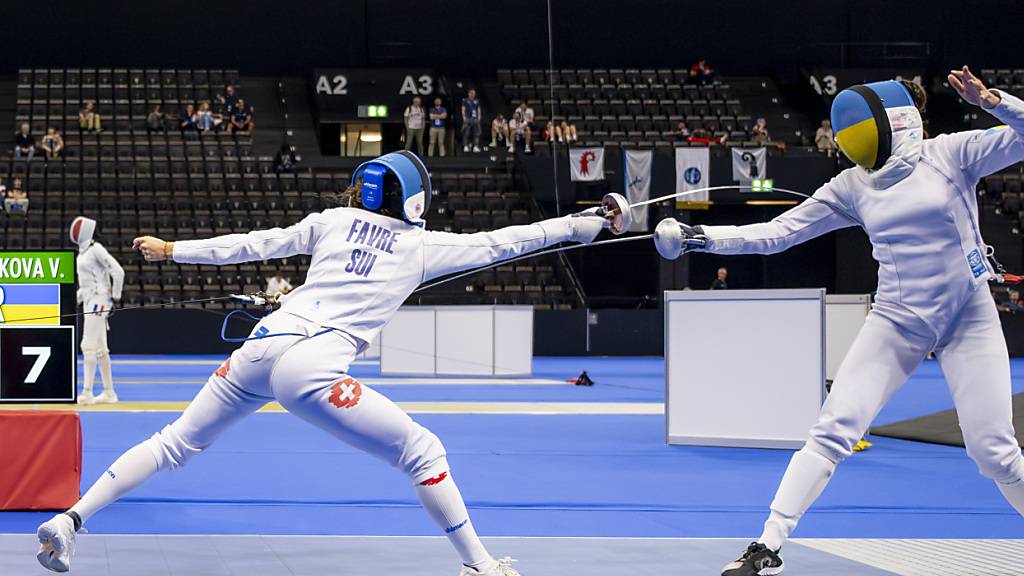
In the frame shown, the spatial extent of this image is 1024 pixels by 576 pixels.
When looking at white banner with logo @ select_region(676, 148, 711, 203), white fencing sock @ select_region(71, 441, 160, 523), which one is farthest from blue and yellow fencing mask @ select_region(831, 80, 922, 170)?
white banner with logo @ select_region(676, 148, 711, 203)

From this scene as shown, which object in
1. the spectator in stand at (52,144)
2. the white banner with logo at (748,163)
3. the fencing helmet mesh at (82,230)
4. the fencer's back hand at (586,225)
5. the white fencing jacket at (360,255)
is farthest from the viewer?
the spectator in stand at (52,144)

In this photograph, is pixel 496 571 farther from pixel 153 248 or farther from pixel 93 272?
pixel 93 272

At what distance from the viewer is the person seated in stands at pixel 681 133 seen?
2342 cm

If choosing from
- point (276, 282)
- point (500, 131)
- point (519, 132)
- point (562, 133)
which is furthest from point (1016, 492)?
point (500, 131)

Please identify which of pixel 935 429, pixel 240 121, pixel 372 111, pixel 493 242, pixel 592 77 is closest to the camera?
pixel 493 242

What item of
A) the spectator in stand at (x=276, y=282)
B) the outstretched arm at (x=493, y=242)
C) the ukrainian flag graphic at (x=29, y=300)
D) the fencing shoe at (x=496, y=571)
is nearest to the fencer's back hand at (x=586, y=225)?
the outstretched arm at (x=493, y=242)

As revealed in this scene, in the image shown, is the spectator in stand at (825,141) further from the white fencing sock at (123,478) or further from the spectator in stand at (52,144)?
the white fencing sock at (123,478)

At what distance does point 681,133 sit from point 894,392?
20.1 metres

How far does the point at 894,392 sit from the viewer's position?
3777mm

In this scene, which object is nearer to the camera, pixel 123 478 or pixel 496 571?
pixel 496 571

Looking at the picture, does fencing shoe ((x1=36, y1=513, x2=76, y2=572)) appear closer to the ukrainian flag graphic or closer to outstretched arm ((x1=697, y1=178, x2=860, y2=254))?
outstretched arm ((x1=697, y1=178, x2=860, y2=254))

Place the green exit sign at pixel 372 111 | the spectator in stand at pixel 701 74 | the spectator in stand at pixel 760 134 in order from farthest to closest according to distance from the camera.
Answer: the spectator in stand at pixel 701 74 < the green exit sign at pixel 372 111 < the spectator in stand at pixel 760 134

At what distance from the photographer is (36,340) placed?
23.2 feet

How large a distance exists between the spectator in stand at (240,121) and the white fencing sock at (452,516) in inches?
854
